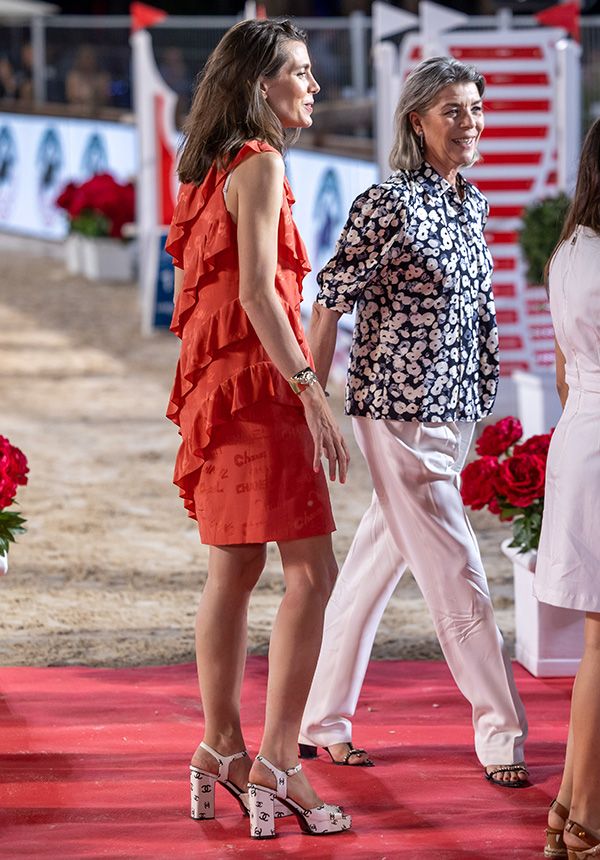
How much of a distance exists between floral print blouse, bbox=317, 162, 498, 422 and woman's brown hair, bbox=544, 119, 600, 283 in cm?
50

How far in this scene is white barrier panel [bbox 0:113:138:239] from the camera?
53.5ft

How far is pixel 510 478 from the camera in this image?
4371 mm

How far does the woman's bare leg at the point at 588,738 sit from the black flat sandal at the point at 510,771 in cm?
54

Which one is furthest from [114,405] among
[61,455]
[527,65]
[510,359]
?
[527,65]

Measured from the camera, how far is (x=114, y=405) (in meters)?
9.55

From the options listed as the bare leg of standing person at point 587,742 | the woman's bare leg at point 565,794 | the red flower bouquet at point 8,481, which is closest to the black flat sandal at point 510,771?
the woman's bare leg at point 565,794

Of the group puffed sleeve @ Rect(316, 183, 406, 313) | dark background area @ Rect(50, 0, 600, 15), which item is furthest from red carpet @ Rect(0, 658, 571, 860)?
dark background area @ Rect(50, 0, 600, 15)

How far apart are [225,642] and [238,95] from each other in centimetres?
112

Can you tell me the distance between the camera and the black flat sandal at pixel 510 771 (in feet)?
11.8

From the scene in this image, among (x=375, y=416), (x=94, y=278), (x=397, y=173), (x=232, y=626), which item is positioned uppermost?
(x=397, y=173)

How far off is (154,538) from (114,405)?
Answer: 3.19 meters

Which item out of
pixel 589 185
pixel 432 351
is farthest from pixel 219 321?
pixel 589 185

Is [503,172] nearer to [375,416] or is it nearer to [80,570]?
[80,570]

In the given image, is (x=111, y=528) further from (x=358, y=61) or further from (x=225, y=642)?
(x=358, y=61)
